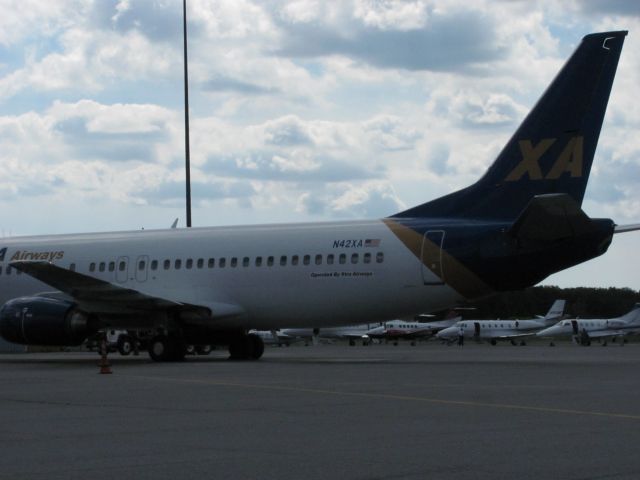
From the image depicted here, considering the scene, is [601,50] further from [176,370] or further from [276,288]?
[176,370]

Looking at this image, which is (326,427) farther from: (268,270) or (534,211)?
(268,270)

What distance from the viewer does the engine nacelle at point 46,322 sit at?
30.2 meters

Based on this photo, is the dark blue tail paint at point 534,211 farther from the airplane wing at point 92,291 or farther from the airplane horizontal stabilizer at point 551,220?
the airplane wing at point 92,291

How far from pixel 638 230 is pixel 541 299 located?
12006cm

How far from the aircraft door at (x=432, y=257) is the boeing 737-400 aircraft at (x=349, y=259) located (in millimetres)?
28

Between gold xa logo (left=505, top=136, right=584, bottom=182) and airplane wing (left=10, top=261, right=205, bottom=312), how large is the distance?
32.9ft

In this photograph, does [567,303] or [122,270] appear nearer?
[122,270]

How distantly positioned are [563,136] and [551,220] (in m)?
2.53

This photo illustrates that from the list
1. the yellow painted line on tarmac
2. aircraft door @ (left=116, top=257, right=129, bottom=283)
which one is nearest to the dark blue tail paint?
the yellow painted line on tarmac

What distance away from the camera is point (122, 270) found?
108 ft

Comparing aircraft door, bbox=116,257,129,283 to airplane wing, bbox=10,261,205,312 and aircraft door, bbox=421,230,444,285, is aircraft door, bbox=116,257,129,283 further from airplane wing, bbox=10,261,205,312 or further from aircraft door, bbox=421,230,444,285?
aircraft door, bbox=421,230,444,285

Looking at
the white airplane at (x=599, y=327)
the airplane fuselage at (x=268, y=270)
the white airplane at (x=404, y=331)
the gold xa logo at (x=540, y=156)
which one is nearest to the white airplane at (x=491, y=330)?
the white airplane at (x=599, y=327)

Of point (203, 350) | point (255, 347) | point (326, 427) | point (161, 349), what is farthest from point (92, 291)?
point (326, 427)

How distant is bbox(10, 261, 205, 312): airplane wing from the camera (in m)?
29.0
